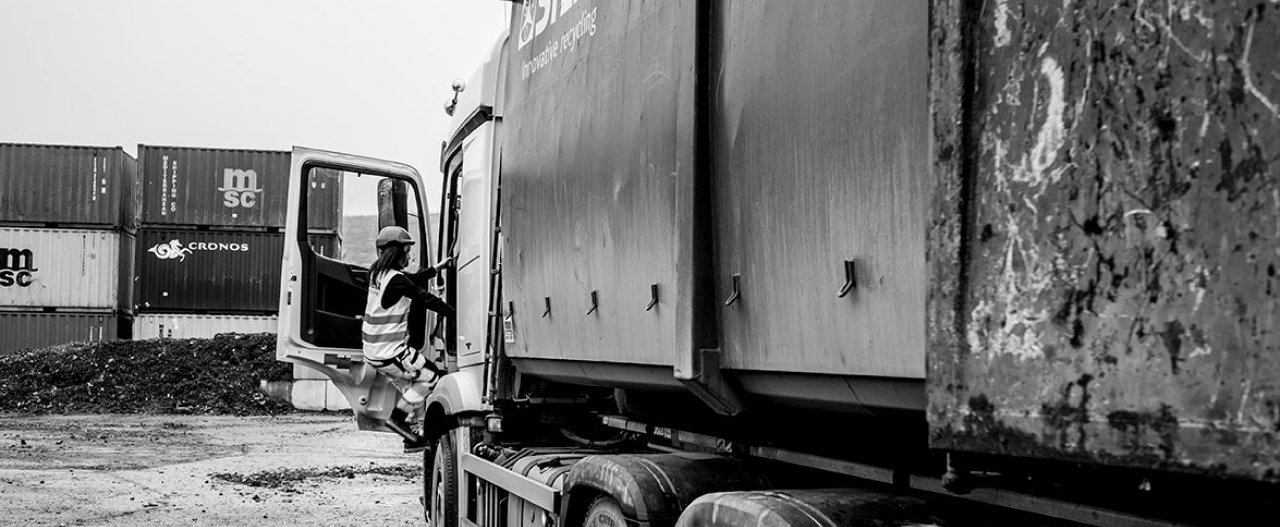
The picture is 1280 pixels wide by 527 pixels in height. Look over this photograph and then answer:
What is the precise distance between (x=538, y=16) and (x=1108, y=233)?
3.88 m

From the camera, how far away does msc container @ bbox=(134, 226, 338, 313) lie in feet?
96.1

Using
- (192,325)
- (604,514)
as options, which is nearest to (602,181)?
(604,514)

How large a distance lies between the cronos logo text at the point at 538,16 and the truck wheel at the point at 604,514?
1.98m

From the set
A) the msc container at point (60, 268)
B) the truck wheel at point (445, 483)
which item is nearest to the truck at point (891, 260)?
the truck wheel at point (445, 483)

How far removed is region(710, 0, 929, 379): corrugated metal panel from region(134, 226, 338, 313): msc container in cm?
2669

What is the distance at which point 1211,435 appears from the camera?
167cm

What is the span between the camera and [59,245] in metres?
29.0

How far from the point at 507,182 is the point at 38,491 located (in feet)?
25.7

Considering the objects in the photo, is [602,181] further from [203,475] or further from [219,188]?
[219,188]

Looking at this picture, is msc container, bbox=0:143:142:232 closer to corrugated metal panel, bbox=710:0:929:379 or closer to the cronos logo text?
the cronos logo text

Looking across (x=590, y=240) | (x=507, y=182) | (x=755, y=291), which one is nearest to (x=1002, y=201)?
(x=755, y=291)

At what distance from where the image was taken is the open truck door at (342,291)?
7.87 m

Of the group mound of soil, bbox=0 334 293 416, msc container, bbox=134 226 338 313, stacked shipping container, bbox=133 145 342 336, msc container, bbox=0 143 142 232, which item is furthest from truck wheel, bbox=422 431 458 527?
msc container, bbox=0 143 142 232

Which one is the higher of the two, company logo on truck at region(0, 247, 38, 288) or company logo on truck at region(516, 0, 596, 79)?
company logo on truck at region(516, 0, 596, 79)
